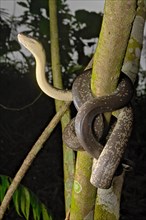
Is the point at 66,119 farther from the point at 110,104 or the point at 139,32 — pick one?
the point at 110,104

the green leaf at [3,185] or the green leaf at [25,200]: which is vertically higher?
the green leaf at [3,185]

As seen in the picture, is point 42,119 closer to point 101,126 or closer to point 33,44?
point 33,44

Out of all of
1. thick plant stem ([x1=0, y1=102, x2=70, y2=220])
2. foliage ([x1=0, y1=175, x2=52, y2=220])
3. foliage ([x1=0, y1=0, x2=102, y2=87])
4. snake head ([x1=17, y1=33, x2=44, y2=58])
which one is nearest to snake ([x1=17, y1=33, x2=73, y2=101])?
snake head ([x1=17, y1=33, x2=44, y2=58])

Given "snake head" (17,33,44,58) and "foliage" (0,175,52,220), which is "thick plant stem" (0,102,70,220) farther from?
"snake head" (17,33,44,58)

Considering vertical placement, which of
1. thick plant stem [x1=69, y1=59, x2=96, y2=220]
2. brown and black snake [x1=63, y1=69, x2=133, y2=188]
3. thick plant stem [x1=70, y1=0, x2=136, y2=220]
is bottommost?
thick plant stem [x1=69, y1=59, x2=96, y2=220]

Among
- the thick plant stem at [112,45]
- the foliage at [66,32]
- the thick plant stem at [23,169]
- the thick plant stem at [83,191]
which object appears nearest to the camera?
the thick plant stem at [112,45]

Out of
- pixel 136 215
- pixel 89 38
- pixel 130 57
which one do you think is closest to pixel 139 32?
pixel 130 57

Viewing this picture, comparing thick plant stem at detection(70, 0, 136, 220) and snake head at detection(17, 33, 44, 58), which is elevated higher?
thick plant stem at detection(70, 0, 136, 220)

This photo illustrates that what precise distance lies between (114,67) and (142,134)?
281cm

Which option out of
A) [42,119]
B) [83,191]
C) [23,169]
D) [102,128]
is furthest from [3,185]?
[42,119]

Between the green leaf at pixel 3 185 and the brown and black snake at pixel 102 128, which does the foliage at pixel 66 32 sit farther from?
the brown and black snake at pixel 102 128

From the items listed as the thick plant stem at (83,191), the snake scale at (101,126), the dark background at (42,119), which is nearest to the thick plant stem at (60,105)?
the thick plant stem at (83,191)

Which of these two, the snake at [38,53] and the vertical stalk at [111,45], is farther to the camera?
the snake at [38,53]

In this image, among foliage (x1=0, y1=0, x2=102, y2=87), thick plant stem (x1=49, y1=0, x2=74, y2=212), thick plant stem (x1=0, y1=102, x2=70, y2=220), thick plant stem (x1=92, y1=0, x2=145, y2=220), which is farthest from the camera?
foliage (x1=0, y1=0, x2=102, y2=87)
